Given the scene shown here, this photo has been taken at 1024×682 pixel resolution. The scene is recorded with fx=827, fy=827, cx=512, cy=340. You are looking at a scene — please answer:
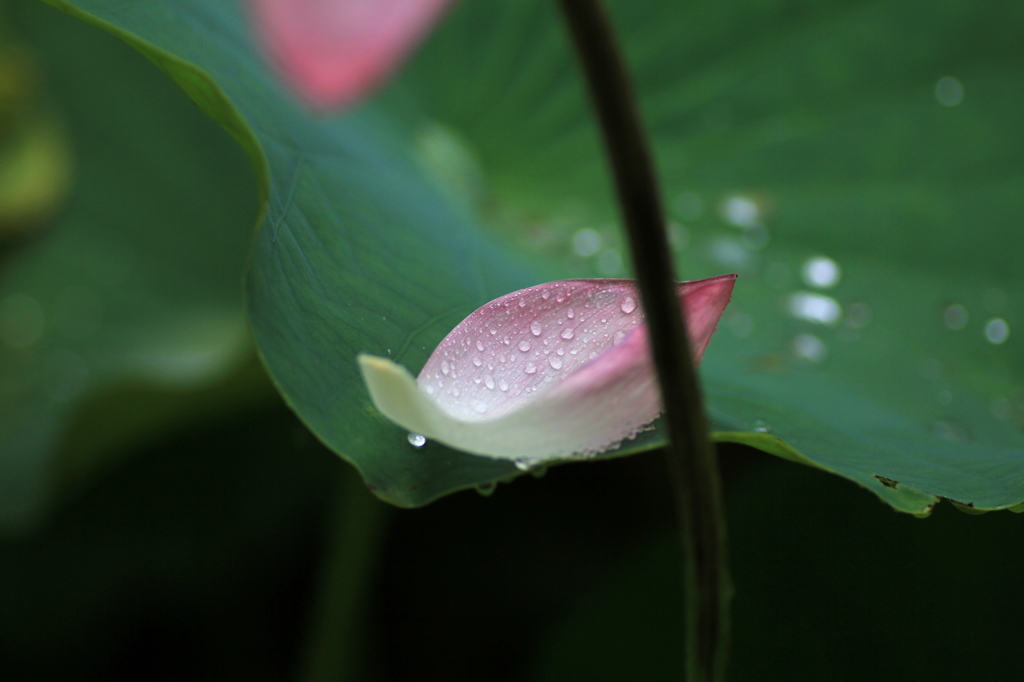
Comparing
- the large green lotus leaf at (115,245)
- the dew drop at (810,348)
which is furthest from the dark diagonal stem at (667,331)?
the large green lotus leaf at (115,245)

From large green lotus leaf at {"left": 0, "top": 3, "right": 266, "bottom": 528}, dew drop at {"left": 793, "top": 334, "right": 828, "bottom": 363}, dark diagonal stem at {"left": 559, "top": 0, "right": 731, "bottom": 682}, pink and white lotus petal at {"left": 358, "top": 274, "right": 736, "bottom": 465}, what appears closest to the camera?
dark diagonal stem at {"left": 559, "top": 0, "right": 731, "bottom": 682}

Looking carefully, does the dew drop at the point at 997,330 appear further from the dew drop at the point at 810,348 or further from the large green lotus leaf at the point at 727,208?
the dew drop at the point at 810,348

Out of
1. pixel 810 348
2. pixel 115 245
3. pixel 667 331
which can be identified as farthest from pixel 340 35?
pixel 115 245

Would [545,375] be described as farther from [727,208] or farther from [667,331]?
[727,208]

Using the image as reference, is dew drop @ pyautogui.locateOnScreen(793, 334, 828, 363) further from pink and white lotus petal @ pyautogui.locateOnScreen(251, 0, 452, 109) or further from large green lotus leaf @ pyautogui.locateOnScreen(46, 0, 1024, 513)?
pink and white lotus petal @ pyautogui.locateOnScreen(251, 0, 452, 109)

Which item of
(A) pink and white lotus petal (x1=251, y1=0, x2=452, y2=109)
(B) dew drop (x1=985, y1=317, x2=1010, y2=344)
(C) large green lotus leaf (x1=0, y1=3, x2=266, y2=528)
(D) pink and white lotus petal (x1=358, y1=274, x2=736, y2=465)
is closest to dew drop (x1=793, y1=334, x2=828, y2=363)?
(B) dew drop (x1=985, y1=317, x2=1010, y2=344)
